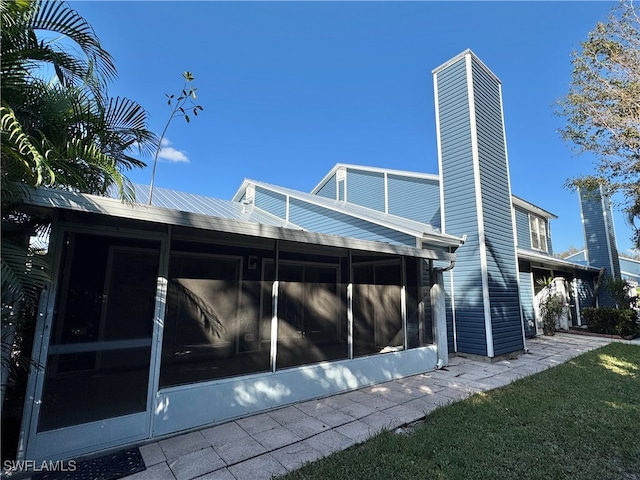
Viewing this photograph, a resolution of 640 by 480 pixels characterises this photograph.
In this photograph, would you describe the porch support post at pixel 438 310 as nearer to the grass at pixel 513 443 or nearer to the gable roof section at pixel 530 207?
the grass at pixel 513 443

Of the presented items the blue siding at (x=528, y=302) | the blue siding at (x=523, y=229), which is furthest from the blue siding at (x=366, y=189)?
the blue siding at (x=528, y=302)

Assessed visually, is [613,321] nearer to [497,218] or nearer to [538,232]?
[538,232]

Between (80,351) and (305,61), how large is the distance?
10917 mm

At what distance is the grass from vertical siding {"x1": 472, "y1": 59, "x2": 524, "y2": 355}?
9.08 ft

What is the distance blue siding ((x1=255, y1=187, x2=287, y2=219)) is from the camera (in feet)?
37.9

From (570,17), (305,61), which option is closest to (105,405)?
(305,61)

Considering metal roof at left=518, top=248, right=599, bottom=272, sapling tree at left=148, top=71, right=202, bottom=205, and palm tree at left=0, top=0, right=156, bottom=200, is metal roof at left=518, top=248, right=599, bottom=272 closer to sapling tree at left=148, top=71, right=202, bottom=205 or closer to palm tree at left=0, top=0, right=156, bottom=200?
sapling tree at left=148, top=71, right=202, bottom=205

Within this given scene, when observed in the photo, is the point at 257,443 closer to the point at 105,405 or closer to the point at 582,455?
the point at 105,405

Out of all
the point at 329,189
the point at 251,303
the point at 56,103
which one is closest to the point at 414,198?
the point at 329,189

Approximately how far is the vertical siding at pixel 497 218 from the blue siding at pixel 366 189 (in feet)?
15.4

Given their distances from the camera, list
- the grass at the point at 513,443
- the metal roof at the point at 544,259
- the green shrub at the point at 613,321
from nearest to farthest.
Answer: the grass at the point at 513,443
the metal roof at the point at 544,259
the green shrub at the point at 613,321

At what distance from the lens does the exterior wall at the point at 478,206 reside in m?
7.80

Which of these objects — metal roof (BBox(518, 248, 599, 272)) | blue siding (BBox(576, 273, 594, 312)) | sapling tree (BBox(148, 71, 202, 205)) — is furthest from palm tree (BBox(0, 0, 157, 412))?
blue siding (BBox(576, 273, 594, 312))

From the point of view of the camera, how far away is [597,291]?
15672 millimetres
